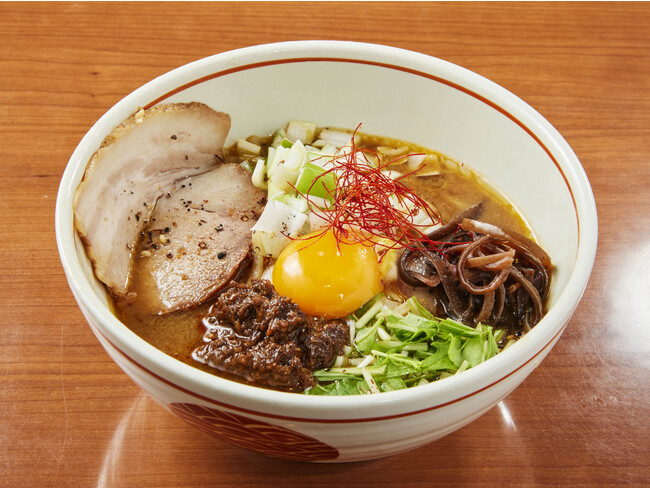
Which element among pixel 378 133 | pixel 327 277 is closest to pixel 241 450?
pixel 327 277

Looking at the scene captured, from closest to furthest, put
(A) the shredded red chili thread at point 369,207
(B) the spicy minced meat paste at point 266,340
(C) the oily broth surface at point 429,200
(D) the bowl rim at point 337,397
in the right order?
(D) the bowl rim at point 337,397, (B) the spicy minced meat paste at point 266,340, (C) the oily broth surface at point 429,200, (A) the shredded red chili thread at point 369,207

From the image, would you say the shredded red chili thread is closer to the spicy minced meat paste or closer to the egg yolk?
the egg yolk

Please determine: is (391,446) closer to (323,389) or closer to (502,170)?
(323,389)

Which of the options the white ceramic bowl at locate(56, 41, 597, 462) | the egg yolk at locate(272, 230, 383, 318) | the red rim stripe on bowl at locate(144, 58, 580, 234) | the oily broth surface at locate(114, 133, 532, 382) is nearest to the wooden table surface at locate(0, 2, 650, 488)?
the oily broth surface at locate(114, 133, 532, 382)

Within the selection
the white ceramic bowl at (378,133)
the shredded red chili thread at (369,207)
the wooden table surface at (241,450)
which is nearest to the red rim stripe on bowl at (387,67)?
the white ceramic bowl at (378,133)

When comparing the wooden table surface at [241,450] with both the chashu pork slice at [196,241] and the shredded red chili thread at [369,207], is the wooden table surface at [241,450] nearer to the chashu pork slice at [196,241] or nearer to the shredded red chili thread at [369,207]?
the chashu pork slice at [196,241]

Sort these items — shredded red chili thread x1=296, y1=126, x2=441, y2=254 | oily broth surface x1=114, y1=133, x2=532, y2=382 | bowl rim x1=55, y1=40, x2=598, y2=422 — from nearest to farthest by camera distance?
1. bowl rim x1=55, y1=40, x2=598, y2=422
2. oily broth surface x1=114, y1=133, x2=532, y2=382
3. shredded red chili thread x1=296, y1=126, x2=441, y2=254
